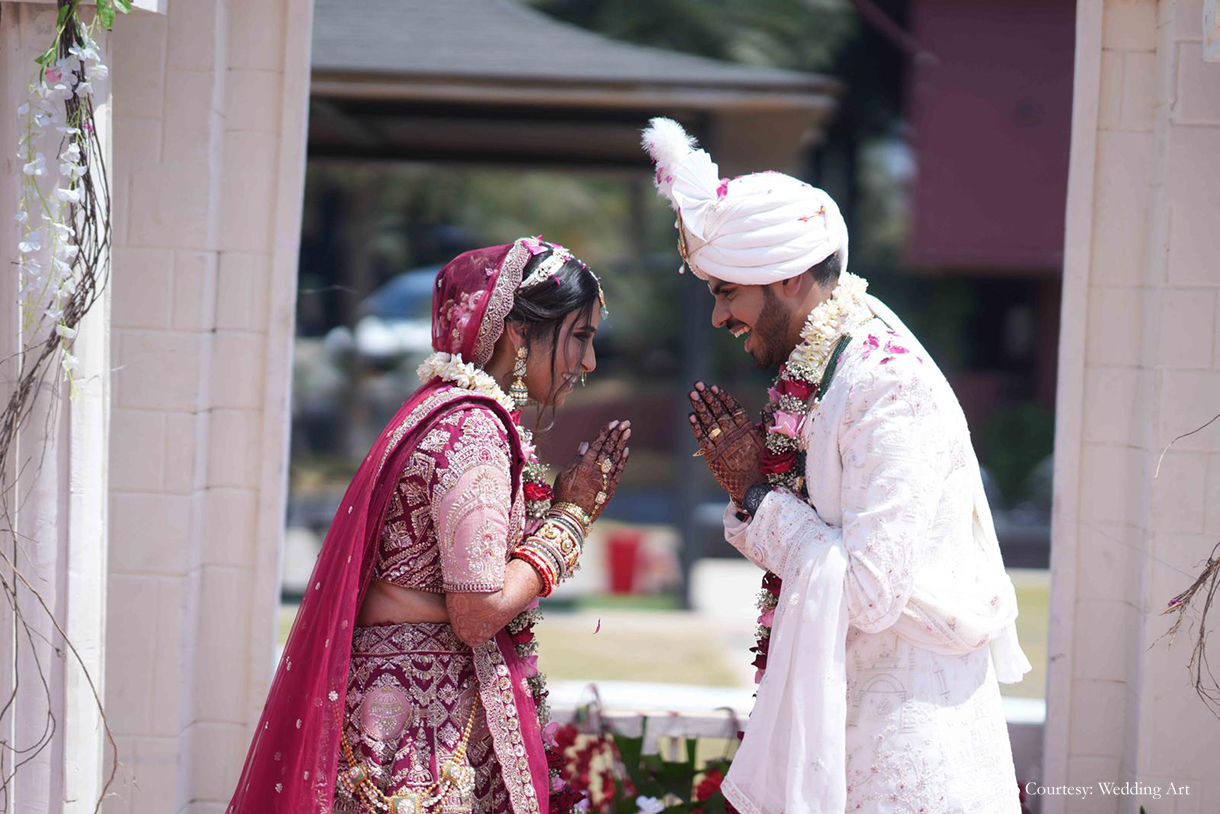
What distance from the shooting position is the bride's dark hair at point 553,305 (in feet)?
8.38

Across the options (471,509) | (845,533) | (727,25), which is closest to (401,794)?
(471,509)

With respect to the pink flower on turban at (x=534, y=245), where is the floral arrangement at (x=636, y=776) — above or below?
below

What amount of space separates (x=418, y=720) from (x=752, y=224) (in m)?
1.17

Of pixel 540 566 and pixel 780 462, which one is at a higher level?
pixel 780 462

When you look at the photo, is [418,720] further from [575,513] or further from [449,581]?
[575,513]

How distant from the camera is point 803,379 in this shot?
2.58 metres

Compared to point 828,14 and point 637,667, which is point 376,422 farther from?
point 637,667

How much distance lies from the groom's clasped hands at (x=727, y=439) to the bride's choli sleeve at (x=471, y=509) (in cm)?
51

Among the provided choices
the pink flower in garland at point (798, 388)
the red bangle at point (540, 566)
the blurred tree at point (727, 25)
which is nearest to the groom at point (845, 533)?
the pink flower in garland at point (798, 388)

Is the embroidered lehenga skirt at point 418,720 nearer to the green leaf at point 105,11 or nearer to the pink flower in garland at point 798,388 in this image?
the pink flower in garland at point 798,388

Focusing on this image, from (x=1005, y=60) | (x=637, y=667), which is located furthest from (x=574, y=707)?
(x=1005, y=60)

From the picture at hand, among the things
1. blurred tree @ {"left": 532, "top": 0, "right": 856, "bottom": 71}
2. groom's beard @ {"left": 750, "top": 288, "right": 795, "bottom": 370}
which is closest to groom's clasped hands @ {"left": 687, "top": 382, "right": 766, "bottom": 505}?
groom's beard @ {"left": 750, "top": 288, "right": 795, "bottom": 370}

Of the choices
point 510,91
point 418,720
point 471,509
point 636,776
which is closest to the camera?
point 471,509

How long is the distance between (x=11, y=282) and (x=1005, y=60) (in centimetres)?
905
